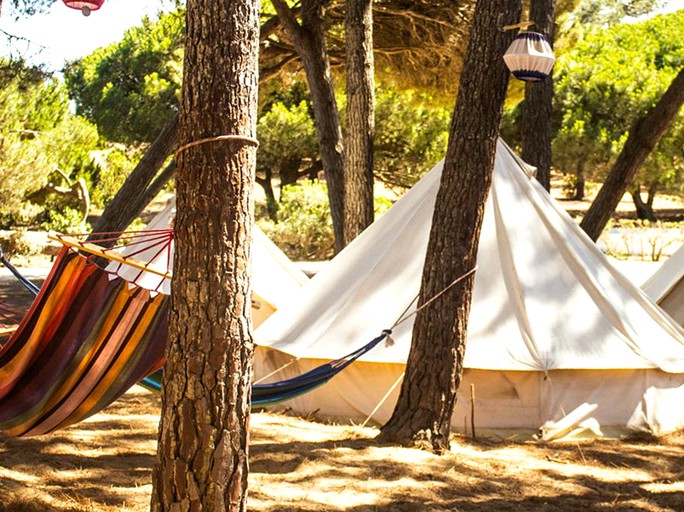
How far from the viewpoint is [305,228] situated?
14492 millimetres

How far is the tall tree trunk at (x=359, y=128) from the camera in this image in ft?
22.9

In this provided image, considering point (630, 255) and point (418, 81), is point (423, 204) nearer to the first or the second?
point (418, 81)

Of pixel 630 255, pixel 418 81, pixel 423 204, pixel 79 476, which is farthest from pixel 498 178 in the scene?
pixel 630 255

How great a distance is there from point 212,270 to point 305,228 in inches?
470

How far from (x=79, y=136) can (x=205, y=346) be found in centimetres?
1495

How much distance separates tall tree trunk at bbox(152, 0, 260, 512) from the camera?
101 inches

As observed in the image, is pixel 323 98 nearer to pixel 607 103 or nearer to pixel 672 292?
pixel 672 292

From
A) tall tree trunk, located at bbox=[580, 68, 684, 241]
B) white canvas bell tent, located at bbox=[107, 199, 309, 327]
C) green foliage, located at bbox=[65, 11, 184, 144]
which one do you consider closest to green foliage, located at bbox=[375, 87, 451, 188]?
green foliage, located at bbox=[65, 11, 184, 144]

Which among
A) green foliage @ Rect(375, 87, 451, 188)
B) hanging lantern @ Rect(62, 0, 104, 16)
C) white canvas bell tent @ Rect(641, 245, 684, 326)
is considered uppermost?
green foliage @ Rect(375, 87, 451, 188)

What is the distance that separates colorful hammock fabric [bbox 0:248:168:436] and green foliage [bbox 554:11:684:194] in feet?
56.5

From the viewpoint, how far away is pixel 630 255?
1412cm

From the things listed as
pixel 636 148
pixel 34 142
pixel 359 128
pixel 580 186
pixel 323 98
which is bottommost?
pixel 636 148

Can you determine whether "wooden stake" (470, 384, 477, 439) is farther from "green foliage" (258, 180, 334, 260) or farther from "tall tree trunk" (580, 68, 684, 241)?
"green foliage" (258, 180, 334, 260)

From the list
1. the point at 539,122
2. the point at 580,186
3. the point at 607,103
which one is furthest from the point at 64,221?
the point at 580,186
